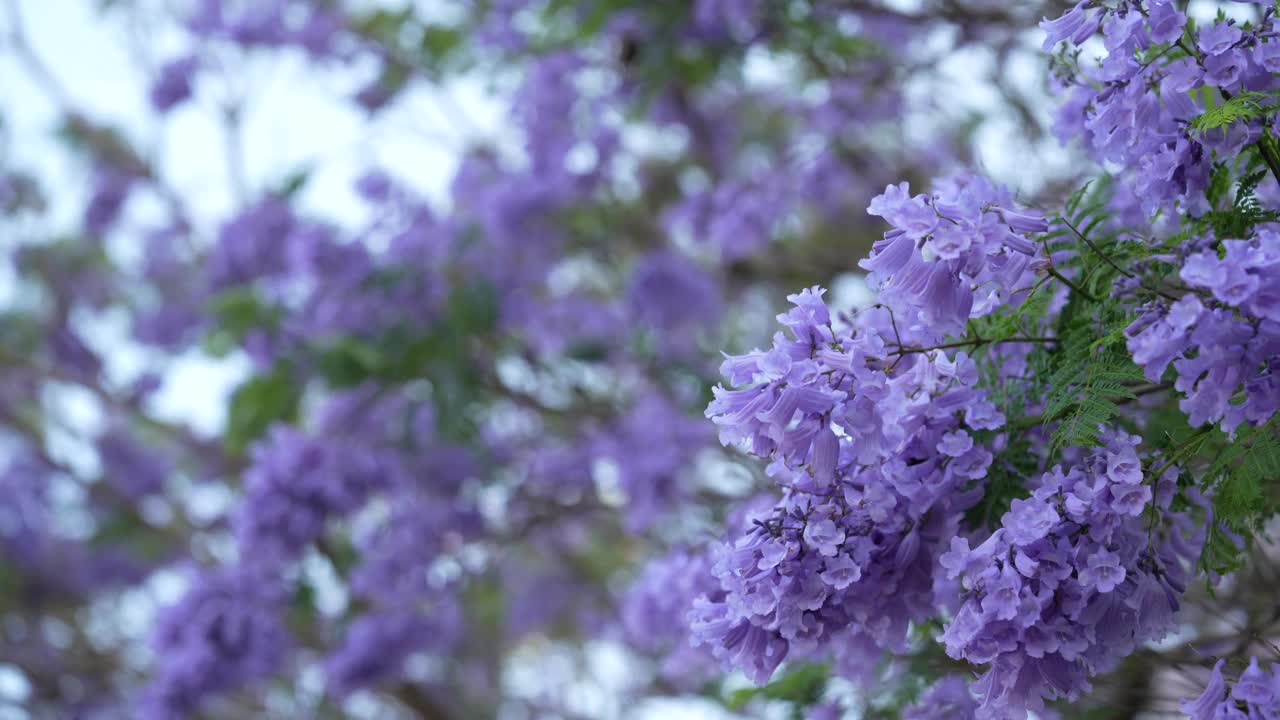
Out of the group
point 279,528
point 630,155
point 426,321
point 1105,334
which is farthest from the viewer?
point 630,155

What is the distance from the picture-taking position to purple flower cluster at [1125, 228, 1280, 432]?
1.49 meters

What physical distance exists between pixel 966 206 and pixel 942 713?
1086 mm

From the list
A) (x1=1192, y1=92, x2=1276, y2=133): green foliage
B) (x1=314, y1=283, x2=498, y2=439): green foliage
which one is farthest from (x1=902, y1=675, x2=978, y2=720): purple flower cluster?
(x1=314, y1=283, x2=498, y2=439): green foliage

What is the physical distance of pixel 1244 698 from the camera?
1612 millimetres

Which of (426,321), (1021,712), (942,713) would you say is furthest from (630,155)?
(1021,712)

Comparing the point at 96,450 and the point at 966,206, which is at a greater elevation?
the point at 96,450

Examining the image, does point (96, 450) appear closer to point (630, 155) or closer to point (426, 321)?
point (426, 321)

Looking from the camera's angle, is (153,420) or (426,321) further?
(153,420)

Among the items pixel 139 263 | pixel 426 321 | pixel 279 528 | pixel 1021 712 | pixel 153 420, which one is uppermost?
pixel 139 263

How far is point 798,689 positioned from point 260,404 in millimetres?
3026

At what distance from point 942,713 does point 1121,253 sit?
97 centimetres

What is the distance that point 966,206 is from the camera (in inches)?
68.1

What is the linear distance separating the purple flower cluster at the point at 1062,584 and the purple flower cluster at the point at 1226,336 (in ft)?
0.51

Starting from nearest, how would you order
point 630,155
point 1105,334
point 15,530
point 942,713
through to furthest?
point 1105,334, point 942,713, point 630,155, point 15,530
